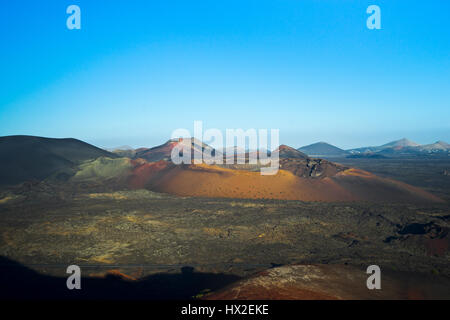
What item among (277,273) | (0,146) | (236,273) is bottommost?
(236,273)

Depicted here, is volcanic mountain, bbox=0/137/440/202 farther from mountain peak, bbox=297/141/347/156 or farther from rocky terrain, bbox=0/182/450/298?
mountain peak, bbox=297/141/347/156

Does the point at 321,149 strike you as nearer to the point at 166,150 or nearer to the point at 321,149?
the point at 321,149

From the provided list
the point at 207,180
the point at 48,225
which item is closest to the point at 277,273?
the point at 48,225

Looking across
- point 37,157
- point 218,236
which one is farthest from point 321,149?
point 218,236

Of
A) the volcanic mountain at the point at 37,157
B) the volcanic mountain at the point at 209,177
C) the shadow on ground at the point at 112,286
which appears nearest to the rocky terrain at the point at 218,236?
the shadow on ground at the point at 112,286

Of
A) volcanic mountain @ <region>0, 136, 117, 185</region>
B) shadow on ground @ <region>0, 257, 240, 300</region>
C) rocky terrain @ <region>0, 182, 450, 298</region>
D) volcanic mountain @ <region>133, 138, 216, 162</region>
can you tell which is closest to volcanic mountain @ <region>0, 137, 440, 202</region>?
volcanic mountain @ <region>0, 136, 117, 185</region>
